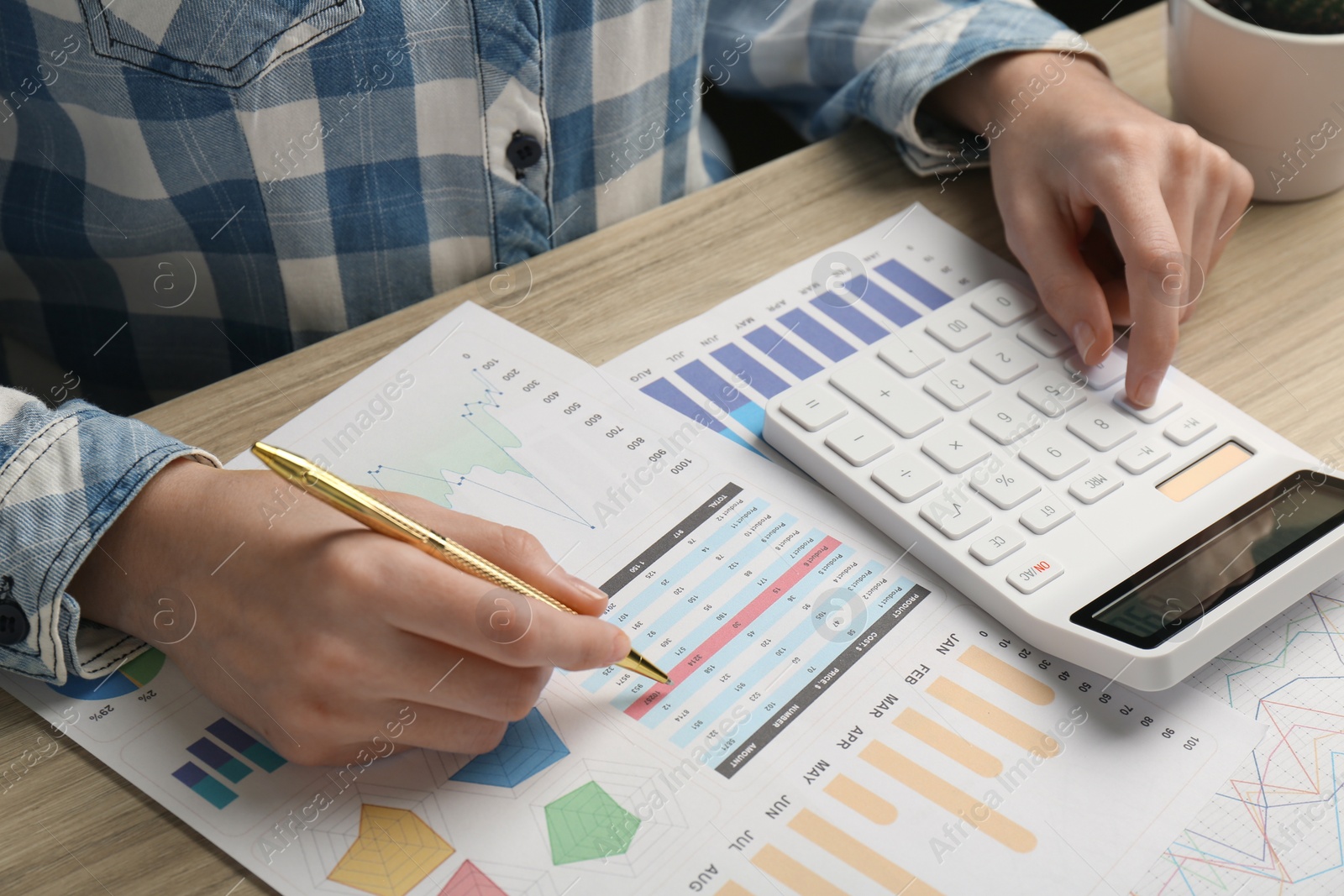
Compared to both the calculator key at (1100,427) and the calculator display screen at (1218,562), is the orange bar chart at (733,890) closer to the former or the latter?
the calculator display screen at (1218,562)

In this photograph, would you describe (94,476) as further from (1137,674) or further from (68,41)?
(1137,674)

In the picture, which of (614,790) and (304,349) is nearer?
(614,790)

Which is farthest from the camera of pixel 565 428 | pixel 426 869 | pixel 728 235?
pixel 728 235

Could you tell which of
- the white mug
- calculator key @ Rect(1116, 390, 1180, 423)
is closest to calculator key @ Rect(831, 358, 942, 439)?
calculator key @ Rect(1116, 390, 1180, 423)

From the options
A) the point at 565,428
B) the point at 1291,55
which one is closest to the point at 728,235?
the point at 565,428

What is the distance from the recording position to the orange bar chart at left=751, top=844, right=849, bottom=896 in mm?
377

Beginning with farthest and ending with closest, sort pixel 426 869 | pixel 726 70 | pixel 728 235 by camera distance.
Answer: pixel 726 70 < pixel 728 235 < pixel 426 869

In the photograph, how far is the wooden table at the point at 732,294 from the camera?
1.40ft

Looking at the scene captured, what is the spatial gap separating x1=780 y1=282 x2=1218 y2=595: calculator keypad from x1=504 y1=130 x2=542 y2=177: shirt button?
0.25 metres

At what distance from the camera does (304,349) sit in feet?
1.86

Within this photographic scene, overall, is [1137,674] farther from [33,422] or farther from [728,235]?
[33,422]

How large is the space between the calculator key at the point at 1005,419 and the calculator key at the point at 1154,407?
0.16 feet

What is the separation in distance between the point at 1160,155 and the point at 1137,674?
329mm

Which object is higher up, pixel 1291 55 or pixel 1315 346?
pixel 1291 55
